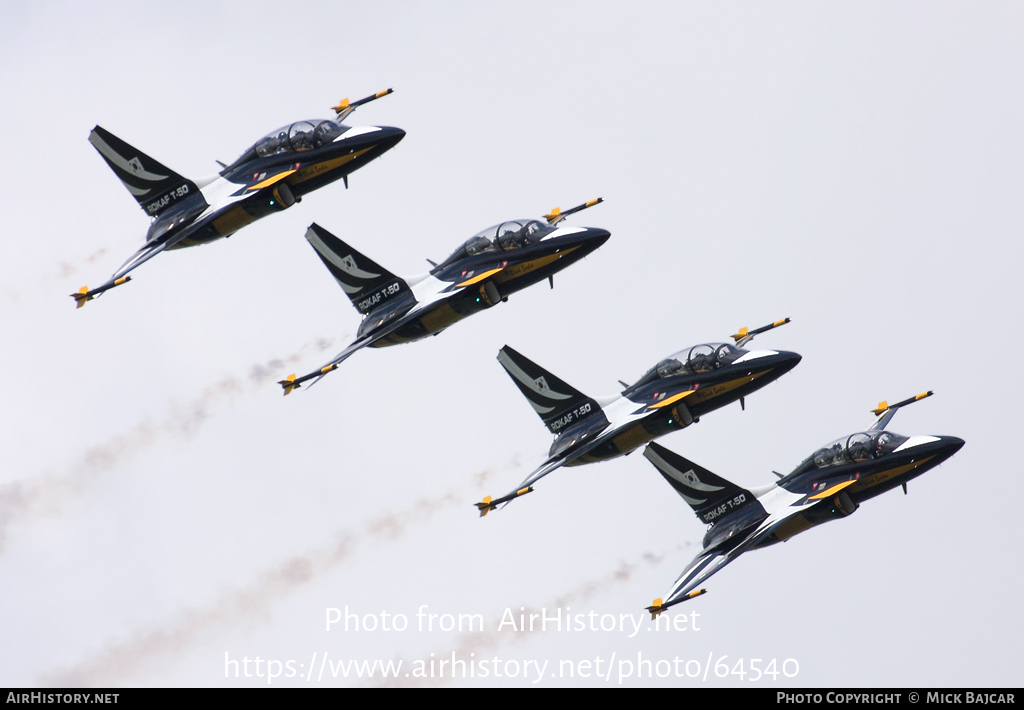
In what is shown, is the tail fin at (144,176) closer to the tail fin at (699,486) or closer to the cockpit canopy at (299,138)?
the cockpit canopy at (299,138)

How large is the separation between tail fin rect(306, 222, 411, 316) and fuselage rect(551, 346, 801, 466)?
9737mm

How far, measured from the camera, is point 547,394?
85250mm

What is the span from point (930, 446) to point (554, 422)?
49.5ft

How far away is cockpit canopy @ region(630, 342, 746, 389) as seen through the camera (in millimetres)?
83375

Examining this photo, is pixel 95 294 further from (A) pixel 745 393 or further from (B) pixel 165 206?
(A) pixel 745 393

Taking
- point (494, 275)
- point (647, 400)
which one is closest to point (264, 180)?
point (494, 275)

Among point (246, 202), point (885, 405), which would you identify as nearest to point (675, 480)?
point (885, 405)

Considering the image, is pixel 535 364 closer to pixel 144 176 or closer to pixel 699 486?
pixel 699 486

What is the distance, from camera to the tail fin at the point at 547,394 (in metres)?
84.8

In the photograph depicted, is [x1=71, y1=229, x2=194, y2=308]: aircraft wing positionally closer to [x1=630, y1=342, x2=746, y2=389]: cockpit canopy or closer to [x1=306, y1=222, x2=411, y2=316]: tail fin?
[x1=306, y1=222, x2=411, y2=316]: tail fin

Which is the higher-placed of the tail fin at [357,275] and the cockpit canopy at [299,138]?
the cockpit canopy at [299,138]

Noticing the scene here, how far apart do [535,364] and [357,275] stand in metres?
8.20

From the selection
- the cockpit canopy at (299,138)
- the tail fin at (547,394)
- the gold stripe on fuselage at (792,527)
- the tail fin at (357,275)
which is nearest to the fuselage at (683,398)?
the tail fin at (547,394)

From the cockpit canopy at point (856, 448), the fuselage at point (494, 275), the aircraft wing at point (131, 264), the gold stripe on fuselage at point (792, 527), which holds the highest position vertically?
the aircraft wing at point (131, 264)
